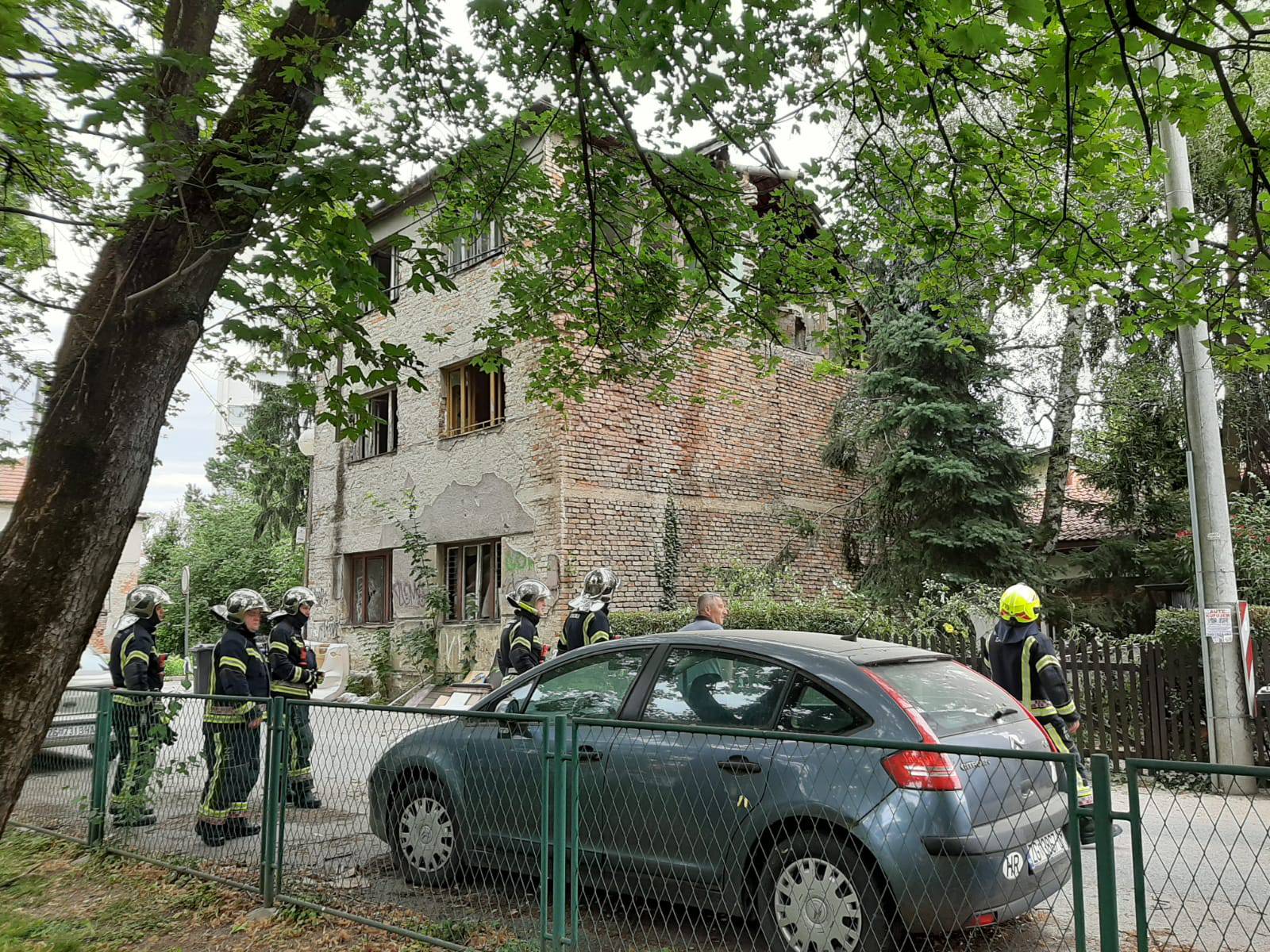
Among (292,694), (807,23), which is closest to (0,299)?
(292,694)

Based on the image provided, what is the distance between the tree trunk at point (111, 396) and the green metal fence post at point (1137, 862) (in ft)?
13.2

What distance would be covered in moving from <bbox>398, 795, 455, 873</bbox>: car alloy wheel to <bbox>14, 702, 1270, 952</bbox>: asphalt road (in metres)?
0.13

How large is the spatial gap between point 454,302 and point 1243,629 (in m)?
12.6

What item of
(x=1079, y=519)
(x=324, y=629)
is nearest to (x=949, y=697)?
(x=324, y=629)

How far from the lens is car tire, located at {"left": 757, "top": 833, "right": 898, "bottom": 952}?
3627mm

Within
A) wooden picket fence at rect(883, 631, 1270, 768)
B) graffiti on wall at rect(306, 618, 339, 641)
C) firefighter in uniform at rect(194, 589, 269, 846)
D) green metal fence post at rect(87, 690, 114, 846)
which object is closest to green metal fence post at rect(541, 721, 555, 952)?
firefighter in uniform at rect(194, 589, 269, 846)

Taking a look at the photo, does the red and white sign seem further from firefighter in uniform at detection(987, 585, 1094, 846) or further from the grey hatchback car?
the grey hatchback car

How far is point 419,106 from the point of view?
7141 millimetres

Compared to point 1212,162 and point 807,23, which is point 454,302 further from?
point 1212,162

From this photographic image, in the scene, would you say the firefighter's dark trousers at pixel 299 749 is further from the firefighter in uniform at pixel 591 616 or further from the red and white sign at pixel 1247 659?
the red and white sign at pixel 1247 659

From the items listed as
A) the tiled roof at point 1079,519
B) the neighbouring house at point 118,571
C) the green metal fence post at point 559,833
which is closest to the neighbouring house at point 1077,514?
the tiled roof at point 1079,519

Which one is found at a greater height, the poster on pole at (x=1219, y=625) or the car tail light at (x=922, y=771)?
the poster on pole at (x=1219, y=625)

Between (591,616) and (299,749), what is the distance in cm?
346

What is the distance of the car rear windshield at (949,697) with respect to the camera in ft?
14.2
